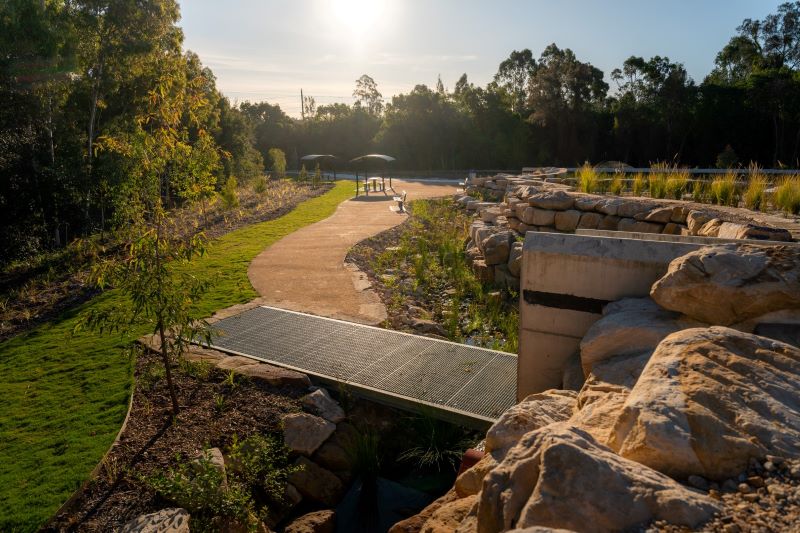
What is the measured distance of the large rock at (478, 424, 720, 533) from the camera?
152cm

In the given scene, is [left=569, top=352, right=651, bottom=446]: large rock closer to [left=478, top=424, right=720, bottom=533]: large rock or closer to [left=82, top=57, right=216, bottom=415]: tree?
[left=478, top=424, right=720, bottom=533]: large rock

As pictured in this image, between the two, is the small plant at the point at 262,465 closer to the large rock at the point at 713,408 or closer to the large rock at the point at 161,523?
the large rock at the point at 161,523

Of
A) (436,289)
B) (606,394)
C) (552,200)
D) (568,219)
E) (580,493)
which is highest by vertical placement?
(552,200)

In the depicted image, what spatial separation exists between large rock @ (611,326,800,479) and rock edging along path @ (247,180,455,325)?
13.9 ft

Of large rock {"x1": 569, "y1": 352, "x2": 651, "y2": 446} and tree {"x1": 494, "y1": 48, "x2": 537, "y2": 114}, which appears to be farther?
tree {"x1": 494, "y1": 48, "x2": 537, "y2": 114}

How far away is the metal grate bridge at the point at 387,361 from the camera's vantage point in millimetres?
4176

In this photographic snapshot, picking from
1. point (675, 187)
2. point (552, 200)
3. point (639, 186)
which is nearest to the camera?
point (552, 200)

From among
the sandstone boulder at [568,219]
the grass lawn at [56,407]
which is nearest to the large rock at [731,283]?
the grass lawn at [56,407]

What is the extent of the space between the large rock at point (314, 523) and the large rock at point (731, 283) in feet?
8.14

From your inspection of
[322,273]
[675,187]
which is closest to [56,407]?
[322,273]

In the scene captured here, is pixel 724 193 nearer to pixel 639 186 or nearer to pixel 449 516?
A: pixel 639 186

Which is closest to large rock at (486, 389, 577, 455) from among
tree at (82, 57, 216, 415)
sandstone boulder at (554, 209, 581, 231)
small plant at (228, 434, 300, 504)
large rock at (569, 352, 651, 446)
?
large rock at (569, 352, 651, 446)

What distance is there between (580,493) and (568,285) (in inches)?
85.7

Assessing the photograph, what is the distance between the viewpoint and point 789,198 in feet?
19.1
